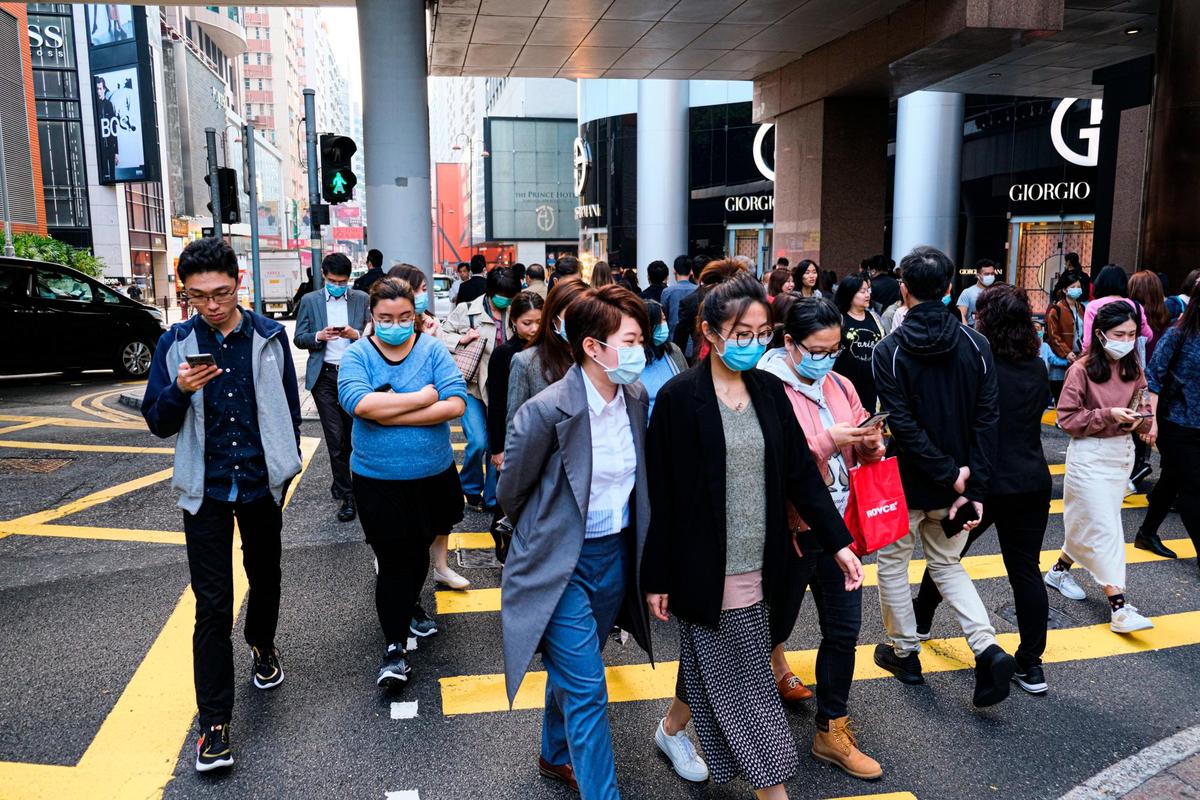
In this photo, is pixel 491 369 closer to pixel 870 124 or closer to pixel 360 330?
pixel 360 330

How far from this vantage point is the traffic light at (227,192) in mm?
11664

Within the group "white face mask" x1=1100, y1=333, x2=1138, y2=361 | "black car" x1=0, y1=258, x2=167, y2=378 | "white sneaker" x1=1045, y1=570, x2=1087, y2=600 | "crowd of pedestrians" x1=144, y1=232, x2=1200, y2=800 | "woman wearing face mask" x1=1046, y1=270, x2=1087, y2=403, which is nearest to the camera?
"crowd of pedestrians" x1=144, y1=232, x2=1200, y2=800

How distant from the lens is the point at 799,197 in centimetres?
1403

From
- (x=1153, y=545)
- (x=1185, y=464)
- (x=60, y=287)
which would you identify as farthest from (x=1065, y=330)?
(x=60, y=287)

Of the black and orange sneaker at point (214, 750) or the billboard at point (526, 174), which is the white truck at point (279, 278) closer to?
the billboard at point (526, 174)

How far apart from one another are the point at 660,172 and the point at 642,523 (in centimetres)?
3091

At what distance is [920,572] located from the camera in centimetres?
632

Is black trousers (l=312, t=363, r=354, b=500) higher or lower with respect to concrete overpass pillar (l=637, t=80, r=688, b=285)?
lower

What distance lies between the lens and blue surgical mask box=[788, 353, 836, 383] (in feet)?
11.7

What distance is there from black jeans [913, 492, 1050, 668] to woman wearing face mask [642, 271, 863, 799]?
1.43m

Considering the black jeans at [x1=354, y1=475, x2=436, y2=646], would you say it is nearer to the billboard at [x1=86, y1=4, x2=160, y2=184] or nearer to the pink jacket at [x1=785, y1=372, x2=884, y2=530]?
the pink jacket at [x1=785, y1=372, x2=884, y2=530]

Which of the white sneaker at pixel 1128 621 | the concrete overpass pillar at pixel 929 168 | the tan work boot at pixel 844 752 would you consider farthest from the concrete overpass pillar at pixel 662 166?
the tan work boot at pixel 844 752

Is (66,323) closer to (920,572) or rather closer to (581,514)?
(920,572)

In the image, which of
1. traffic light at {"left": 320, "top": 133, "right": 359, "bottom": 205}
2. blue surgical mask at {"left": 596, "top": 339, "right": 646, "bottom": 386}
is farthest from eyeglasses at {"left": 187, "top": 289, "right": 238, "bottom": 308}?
traffic light at {"left": 320, "top": 133, "right": 359, "bottom": 205}
